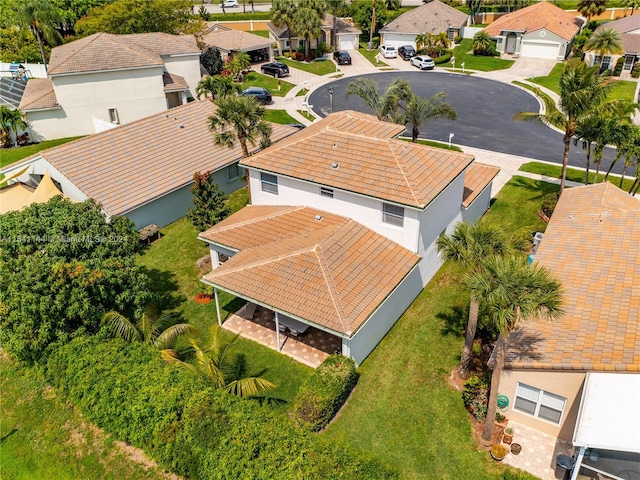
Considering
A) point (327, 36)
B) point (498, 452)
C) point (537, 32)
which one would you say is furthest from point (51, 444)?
point (537, 32)

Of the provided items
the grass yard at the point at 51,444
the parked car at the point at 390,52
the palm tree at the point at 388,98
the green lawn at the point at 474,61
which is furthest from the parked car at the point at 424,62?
the grass yard at the point at 51,444

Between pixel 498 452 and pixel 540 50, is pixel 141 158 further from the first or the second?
pixel 540 50

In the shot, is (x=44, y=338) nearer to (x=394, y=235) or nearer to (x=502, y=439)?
(x=394, y=235)

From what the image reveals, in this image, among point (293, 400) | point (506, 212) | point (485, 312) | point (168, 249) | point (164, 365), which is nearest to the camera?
point (164, 365)

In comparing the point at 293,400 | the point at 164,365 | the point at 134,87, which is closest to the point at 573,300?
the point at 293,400

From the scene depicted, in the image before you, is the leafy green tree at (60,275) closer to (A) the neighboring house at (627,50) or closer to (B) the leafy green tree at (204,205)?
(B) the leafy green tree at (204,205)

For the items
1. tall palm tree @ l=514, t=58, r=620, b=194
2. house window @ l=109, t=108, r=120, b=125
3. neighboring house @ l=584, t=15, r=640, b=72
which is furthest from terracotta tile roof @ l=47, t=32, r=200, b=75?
neighboring house @ l=584, t=15, r=640, b=72
